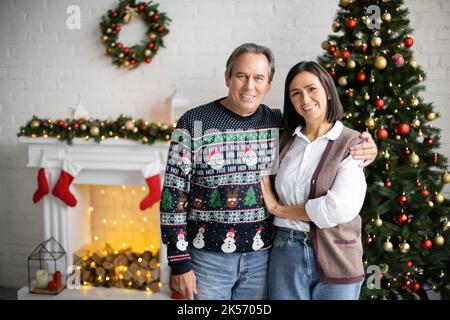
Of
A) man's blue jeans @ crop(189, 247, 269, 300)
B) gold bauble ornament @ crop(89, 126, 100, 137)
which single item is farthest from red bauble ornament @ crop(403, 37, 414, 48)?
gold bauble ornament @ crop(89, 126, 100, 137)

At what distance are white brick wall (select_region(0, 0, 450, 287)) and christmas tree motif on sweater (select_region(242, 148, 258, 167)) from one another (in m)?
1.60

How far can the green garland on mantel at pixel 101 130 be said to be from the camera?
3.01 m

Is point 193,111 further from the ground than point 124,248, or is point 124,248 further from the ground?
point 193,111

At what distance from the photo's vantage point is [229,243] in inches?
65.4

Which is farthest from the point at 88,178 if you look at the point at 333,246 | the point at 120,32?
the point at 333,246

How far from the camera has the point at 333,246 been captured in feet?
5.19

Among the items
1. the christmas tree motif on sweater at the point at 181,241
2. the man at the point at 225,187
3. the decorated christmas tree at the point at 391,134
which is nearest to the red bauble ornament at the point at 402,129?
the decorated christmas tree at the point at 391,134

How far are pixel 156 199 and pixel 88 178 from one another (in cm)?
60

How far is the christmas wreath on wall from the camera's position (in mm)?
3250

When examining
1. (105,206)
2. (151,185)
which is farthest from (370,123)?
(105,206)

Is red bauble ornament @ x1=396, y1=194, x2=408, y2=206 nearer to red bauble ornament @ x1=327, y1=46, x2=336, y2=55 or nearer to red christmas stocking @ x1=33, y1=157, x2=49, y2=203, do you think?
red bauble ornament @ x1=327, y1=46, x2=336, y2=55

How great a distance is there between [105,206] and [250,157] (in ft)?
7.30

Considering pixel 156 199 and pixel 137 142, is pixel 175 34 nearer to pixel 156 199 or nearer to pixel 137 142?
pixel 137 142

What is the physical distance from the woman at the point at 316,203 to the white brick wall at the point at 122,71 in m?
1.58
